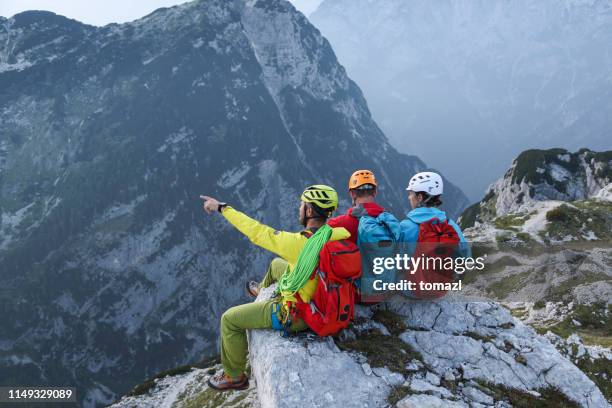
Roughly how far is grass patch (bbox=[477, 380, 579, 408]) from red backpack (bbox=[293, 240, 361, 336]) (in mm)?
3679

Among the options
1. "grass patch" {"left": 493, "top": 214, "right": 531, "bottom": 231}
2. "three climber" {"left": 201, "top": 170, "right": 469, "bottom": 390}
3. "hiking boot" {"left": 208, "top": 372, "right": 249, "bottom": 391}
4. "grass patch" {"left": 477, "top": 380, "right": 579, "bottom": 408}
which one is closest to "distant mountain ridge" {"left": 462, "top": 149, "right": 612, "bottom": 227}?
"grass patch" {"left": 493, "top": 214, "right": 531, "bottom": 231}

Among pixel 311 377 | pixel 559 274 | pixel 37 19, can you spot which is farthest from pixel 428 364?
pixel 37 19

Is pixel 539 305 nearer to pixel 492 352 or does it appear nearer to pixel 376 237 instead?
pixel 492 352

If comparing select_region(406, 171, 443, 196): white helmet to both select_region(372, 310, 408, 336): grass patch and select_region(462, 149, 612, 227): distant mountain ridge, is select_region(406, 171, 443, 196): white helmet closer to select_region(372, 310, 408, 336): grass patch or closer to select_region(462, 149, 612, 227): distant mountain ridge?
select_region(372, 310, 408, 336): grass patch

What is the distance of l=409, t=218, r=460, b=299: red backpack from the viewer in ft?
32.3

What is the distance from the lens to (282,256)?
888 centimetres

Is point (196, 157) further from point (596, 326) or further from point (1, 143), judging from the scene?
point (596, 326)

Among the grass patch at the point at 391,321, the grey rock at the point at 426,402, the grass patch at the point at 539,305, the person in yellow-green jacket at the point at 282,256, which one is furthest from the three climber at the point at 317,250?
the grass patch at the point at 539,305

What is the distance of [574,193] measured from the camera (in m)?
78.7

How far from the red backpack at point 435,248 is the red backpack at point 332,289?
8.10ft

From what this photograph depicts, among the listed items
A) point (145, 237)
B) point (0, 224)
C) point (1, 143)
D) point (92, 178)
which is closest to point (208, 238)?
point (145, 237)

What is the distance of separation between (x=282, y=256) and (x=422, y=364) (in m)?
4.19

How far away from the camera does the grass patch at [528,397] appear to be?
8.41 meters

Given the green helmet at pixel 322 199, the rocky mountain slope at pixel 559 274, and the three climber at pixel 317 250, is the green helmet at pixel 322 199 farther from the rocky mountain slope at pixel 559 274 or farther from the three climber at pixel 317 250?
the rocky mountain slope at pixel 559 274
